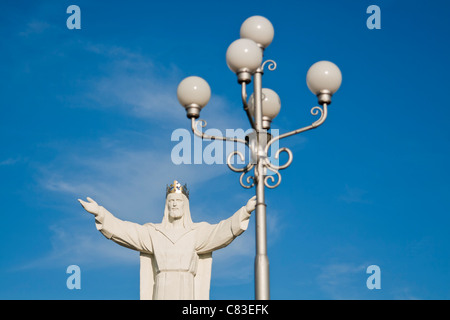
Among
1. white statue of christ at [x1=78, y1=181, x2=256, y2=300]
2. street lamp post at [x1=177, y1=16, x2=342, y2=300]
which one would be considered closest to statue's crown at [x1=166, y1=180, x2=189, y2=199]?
white statue of christ at [x1=78, y1=181, x2=256, y2=300]

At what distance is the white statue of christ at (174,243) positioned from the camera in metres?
12.0

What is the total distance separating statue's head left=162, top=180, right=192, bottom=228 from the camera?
12.6 meters

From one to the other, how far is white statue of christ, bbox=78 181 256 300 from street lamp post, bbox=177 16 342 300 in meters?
3.56

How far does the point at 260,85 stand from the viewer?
28.1 ft

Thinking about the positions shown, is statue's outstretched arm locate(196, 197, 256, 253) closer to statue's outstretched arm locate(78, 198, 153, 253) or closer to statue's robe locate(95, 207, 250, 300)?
statue's robe locate(95, 207, 250, 300)

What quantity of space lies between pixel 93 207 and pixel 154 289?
5.89 feet

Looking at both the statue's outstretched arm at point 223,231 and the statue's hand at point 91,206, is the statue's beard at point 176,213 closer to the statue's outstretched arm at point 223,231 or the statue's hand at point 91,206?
the statue's outstretched arm at point 223,231

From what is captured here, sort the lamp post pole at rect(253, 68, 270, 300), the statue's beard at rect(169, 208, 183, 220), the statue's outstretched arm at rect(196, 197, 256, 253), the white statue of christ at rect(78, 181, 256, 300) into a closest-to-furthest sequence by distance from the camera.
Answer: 1. the lamp post pole at rect(253, 68, 270, 300)
2. the statue's outstretched arm at rect(196, 197, 256, 253)
3. the white statue of christ at rect(78, 181, 256, 300)
4. the statue's beard at rect(169, 208, 183, 220)

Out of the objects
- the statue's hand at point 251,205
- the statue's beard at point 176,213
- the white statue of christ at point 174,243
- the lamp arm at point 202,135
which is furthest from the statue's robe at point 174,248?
the lamp arm at point 202,135

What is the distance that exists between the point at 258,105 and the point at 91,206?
184 inches

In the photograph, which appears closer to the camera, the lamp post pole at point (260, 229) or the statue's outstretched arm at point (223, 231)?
the lamp post pole at point (260, 229)
